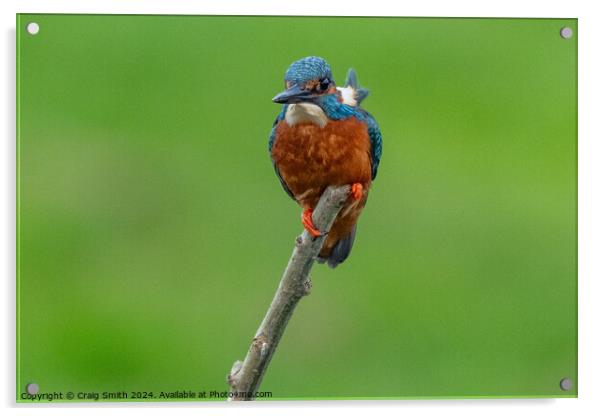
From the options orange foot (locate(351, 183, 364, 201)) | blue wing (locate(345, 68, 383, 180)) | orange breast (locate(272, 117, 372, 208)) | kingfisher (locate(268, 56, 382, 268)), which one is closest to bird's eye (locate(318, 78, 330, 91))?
kingfisher (locate(268, 56, 382, 268))

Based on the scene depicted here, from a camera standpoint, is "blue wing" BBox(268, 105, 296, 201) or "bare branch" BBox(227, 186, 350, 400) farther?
"blue wing" BBox(268, 105, 296, 201)

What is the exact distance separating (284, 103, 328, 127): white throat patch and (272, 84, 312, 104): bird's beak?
80 millimetres

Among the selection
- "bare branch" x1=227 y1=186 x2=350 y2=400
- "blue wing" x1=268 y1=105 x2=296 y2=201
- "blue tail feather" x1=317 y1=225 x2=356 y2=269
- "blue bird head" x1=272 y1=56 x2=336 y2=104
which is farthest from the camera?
"blue tail feather" x1=317 y1=225 x2=356 y2=269

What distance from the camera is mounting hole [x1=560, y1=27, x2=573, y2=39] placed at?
11.9ft

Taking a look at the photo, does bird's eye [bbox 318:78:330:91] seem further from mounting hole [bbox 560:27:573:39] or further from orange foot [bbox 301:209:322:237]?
mounting hole [bbox 560:27:573:39]

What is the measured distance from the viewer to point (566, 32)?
11.9 feet

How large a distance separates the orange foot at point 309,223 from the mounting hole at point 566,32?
4.36 ft

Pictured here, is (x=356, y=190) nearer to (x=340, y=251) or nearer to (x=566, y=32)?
(x=340, y=251)

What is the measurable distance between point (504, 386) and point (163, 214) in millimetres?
1639

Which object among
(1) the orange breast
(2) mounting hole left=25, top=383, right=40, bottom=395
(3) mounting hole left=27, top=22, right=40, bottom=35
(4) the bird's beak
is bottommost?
(2) mounting hole left=25, top=383, right=40, bottom=395

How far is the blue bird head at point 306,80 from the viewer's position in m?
3.18

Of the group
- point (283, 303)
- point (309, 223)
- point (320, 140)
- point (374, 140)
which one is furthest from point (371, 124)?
point (283, 303)

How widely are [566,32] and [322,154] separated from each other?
1.23 metres

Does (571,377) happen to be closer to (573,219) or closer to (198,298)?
(573,219)
